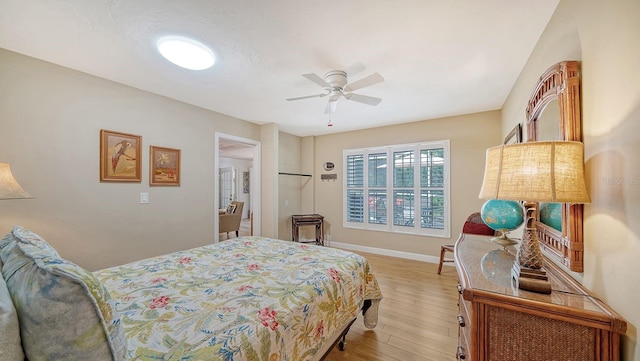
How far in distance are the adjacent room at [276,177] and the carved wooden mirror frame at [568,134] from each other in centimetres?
1

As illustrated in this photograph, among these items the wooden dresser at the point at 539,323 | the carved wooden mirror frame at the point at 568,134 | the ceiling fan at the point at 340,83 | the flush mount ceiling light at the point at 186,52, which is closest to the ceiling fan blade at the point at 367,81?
the ceiling fan at the point at 340,83

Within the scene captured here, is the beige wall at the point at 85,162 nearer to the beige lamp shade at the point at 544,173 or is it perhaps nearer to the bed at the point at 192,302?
the bed at the point at 192,302

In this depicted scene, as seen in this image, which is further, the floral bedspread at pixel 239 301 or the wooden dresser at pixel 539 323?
the floral bedspread at pixel 239 301

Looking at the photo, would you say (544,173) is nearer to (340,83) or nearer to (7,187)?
(340,83)

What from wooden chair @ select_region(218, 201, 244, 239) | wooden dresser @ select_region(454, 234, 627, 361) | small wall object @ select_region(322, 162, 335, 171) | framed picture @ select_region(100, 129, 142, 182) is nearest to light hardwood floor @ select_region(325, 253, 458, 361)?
wooden dresser @ select_region(454, 234, 627, 361)

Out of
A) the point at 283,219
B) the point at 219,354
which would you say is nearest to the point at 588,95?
the point at 219,354

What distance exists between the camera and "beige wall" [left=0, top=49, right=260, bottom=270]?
6.77 ft

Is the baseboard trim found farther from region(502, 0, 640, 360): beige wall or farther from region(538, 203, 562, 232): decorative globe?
region(502, 0, 640, 360): beige wall

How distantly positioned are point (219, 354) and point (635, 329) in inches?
56.6

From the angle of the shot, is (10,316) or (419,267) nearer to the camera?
(10,316)

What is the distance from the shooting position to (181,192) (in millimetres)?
3225

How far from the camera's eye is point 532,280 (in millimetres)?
967

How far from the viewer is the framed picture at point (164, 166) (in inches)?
115

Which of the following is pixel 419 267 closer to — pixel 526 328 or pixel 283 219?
pixel 283 219
